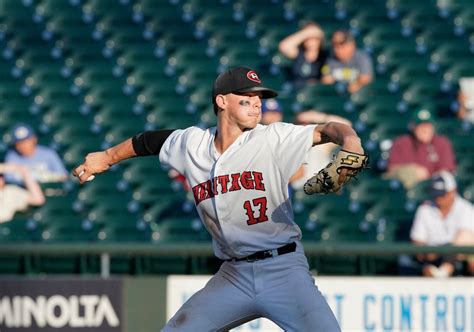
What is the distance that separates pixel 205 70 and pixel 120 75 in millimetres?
953

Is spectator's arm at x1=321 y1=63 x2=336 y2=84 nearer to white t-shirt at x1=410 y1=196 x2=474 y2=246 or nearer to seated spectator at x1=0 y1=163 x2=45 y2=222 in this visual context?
white t-shirt at x1=410 y1=196 x2=474 y2=246

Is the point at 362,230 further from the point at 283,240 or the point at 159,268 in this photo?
the point at 283,240

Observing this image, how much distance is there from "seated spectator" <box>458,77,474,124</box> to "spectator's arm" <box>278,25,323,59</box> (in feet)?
5.08

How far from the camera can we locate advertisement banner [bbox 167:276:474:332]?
313 inches

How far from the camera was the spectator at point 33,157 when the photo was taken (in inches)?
392

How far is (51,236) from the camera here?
1005 centimetres

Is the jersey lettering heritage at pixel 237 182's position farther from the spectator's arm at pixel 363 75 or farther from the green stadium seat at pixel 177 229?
the spectator's arm at pixel 363 75

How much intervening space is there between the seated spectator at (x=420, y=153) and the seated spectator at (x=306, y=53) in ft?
4.48

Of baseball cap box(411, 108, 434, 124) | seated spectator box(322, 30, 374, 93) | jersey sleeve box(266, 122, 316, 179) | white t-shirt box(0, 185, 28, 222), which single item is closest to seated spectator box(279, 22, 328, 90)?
seated spectator box(322, 30, 374, 93)

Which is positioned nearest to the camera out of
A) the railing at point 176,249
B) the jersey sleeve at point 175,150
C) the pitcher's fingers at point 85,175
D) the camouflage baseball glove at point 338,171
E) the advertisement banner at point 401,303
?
the camouflage baseball glove at point 338,171

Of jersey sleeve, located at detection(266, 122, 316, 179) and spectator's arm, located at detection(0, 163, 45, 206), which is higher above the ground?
jersey sleeve, located at detection(266, 122, 316, 179)

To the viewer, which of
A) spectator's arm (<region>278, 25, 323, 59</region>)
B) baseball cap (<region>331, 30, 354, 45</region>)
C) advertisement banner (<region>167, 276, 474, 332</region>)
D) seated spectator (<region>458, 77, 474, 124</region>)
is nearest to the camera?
advertisement banner (<region>167, 276, 474, 332</region>)

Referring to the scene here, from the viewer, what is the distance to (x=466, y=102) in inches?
400

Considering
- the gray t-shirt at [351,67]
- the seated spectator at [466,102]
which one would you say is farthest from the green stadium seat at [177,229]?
the seated spectator at [466,102]
